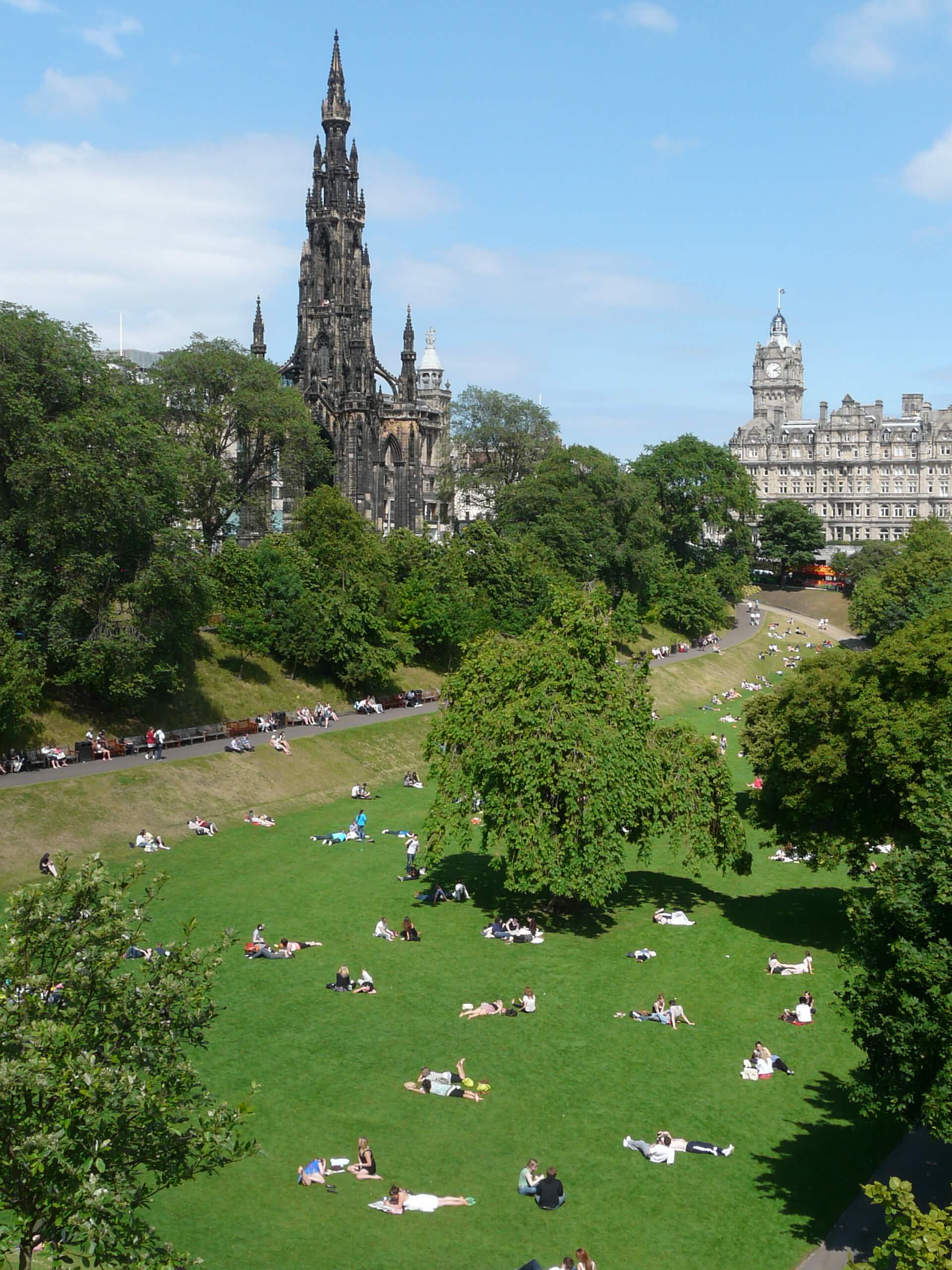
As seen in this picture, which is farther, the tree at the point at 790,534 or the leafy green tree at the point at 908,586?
the tree at the point at 790,534

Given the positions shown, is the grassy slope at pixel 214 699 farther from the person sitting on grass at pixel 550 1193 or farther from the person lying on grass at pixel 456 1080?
the person sitting on grass at pixel 550 1193

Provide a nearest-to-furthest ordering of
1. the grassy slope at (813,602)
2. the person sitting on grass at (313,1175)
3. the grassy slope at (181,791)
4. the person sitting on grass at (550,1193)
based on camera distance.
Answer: the person sitting on grass at (550,1193), the person sitting on grass at (313,1175), the grassy slope at (181,791), the grassy slope at (813,602)

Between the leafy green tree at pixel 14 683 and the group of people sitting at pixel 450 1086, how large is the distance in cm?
2529

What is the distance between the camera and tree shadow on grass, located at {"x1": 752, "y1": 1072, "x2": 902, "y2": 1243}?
71.7ft

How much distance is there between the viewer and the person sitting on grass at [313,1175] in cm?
2186

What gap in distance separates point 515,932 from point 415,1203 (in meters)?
13.7

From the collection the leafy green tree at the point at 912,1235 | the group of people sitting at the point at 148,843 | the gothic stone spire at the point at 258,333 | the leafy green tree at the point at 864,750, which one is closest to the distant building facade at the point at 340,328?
the gothic stone spire at the point at 258,333

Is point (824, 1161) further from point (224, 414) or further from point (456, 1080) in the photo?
point (224, 414)

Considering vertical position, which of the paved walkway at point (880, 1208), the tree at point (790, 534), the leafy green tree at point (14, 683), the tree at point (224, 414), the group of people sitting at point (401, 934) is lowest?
the paved walkway at point (880, 1208)

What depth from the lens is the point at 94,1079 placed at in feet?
47.1

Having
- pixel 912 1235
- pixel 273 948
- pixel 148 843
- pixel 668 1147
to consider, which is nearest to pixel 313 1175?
pixel 668 1147

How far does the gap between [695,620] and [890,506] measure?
2946 inches

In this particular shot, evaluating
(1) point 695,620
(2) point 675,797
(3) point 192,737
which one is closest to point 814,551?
(1) point 695,620

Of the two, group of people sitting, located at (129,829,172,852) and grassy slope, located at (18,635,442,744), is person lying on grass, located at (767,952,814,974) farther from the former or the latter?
grassy slope, located at (18,635,442,744)
